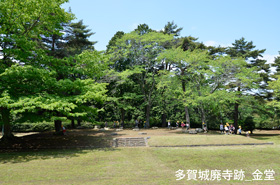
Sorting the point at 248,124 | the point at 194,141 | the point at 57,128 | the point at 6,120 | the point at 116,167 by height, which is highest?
the point at 6,120

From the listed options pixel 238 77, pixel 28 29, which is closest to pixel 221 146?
pixel 238 77

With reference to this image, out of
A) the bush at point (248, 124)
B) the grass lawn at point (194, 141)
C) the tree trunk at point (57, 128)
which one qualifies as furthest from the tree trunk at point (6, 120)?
the bush at point (248, 124)

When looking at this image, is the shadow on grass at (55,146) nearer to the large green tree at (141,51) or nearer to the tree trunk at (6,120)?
the tree trunk at (6,120)

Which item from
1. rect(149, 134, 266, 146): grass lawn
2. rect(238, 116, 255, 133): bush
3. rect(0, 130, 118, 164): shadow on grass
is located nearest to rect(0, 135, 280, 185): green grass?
rect(0, 130, 118, 164): shadow on grass

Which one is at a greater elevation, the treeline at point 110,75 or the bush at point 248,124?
the treeline at point 110,75

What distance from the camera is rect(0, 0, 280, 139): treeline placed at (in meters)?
16.2

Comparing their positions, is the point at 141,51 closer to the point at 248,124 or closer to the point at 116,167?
the point at 248,124

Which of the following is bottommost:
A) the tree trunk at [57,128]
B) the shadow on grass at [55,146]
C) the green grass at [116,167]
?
the shadow on grass at [55,146]

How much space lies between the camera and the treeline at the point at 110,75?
53.1 feet

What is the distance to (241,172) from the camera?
10.4 meters

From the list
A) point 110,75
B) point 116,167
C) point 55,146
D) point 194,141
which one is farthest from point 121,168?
point 110,75

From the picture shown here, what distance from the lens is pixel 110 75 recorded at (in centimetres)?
3192

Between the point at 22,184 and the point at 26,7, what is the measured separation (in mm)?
14601

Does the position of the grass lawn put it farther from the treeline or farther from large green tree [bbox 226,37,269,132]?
large green tree [bbox 226,37,269,132]
